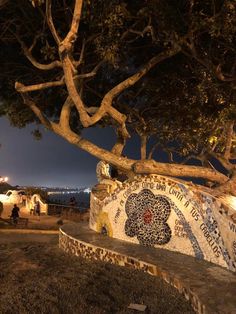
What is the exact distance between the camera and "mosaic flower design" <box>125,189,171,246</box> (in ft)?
35.4

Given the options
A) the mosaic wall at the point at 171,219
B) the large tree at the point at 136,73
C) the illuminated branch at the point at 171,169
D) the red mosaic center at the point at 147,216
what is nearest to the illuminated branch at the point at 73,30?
the large tree at the point at 136,73

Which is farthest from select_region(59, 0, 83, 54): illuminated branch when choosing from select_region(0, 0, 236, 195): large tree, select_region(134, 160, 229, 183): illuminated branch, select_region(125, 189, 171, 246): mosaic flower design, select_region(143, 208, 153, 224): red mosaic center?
select_region(143, 208, 153, 224): red mosaic center

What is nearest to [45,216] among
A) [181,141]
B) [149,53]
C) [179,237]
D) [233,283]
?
[181,141]

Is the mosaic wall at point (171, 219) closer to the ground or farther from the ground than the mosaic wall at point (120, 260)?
farther from the ground

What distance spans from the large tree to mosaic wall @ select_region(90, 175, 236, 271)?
70 cm

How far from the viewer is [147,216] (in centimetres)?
1119

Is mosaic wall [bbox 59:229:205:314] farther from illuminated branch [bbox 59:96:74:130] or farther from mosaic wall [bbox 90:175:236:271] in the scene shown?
illuminated branch [bbox 59:96:74:130]

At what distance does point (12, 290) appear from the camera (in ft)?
27.4

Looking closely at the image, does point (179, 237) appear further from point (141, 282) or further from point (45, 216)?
point (45, 216)

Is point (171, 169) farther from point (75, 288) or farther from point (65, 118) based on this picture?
point (75, 288)

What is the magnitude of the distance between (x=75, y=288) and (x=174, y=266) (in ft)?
7.12

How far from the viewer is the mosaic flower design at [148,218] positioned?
10797 mm

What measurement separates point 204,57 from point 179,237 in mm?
5257

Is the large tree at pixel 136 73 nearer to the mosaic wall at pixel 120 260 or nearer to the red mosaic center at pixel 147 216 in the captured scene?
the red mosaic center at pixel 147 216
